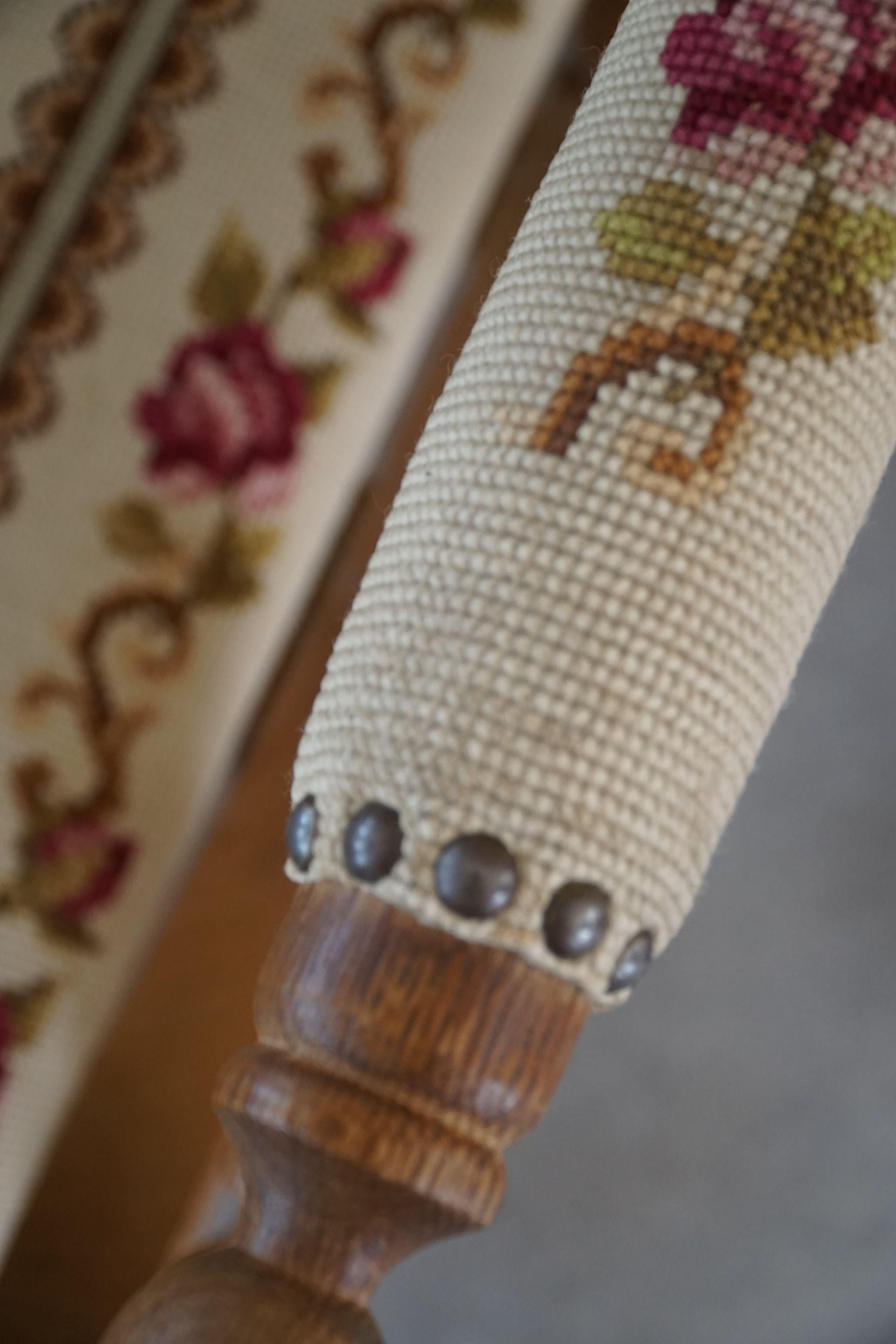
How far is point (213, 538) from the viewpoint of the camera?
446 millimetres

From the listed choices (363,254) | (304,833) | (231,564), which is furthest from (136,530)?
(304,833)

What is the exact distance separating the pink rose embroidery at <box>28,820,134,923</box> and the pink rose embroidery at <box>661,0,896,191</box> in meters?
0.34

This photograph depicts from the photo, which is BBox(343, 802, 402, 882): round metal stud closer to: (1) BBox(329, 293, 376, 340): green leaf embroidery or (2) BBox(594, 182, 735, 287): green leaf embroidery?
(2) BBox(594, 182, 735, 287): green leaf embroidery

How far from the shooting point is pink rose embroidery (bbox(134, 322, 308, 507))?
0.44 m

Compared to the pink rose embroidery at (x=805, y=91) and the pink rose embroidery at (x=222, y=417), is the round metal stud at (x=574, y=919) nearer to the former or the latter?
the pink rose embroidery at (x=805, y=91)

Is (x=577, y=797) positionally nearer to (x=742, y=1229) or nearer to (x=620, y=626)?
(x=620, y=626)

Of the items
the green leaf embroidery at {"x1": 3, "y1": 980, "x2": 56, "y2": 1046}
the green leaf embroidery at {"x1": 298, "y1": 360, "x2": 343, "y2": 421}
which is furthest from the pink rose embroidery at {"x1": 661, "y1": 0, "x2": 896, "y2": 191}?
the green leaf embroidery at {"x1": 3, "y1": 980, "x2": 56, "y2": 1046}

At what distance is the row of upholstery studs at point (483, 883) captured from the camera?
0.19 m

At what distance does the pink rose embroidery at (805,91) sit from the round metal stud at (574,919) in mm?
143

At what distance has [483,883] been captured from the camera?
7.6 inches

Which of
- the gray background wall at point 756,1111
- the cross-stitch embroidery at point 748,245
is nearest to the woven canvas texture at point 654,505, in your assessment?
the cross-stitch embroidery at point 748,245

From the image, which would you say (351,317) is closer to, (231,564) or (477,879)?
(231,564)

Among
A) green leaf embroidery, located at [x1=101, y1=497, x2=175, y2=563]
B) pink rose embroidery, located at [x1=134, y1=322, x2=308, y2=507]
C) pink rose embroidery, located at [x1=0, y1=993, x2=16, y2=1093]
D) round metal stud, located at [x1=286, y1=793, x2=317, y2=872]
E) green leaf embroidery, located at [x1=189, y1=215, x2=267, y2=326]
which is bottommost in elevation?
pink rose embroidery, located at [x1=0, y1=993, x2=16, y2=1093]

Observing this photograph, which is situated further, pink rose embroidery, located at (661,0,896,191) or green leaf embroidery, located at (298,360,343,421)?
green leaf embroidery, located at (298,360,343,421)
